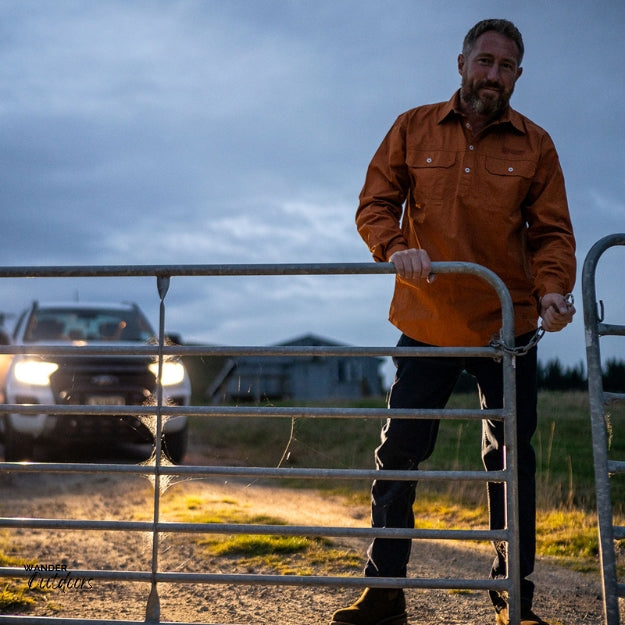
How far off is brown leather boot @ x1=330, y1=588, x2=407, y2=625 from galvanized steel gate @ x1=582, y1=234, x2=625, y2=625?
807 mm

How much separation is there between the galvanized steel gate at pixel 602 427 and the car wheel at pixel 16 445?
21.1 ft

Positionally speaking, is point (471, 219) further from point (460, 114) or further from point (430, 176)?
point (460, 114)

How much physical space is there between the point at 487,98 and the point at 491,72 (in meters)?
0.10

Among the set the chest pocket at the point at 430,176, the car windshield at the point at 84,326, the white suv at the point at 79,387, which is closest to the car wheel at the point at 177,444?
the white suv at the point at 79,387

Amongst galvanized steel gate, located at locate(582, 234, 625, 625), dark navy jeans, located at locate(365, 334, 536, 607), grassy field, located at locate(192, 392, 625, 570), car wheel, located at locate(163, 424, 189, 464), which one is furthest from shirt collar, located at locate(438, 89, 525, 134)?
car wheel, located at locate(163, 424, 189, 464)

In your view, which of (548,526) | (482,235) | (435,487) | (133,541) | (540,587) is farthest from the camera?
(435,487)

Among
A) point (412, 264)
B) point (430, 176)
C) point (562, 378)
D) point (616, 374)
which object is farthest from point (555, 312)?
point (562, 378)

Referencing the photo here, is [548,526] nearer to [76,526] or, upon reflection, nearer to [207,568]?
[207,568]

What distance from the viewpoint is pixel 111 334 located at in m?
9.35

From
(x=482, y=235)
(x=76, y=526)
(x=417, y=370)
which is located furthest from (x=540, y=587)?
(x=76, y=526)

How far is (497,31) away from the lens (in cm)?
331

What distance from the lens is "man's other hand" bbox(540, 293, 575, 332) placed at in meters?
3.00

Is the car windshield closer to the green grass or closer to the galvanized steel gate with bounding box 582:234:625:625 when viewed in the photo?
the green grass

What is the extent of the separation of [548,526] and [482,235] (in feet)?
11.4
